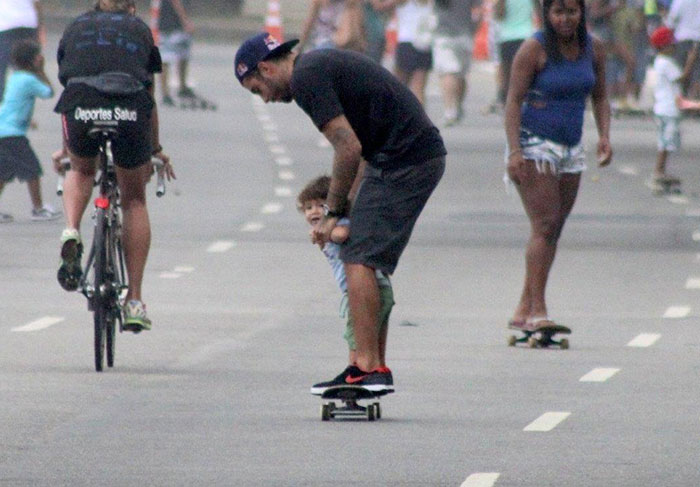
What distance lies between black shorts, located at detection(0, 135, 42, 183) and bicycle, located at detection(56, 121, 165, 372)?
6581 mm

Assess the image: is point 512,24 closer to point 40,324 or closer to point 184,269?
point 184,269

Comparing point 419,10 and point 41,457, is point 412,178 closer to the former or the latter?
point 41,457

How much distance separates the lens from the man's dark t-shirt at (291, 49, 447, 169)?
28.7 ft

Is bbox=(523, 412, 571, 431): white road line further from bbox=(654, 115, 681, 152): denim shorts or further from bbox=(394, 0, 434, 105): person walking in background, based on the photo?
bbox=(394, 0, 434, 105): person walking in background

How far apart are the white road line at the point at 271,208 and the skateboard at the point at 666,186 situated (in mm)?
3655

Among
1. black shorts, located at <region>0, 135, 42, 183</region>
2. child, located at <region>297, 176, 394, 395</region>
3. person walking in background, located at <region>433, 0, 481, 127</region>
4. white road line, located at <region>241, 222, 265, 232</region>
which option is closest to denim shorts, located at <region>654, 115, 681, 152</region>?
white road line, located at <region>241, 222, 265, 232</region>

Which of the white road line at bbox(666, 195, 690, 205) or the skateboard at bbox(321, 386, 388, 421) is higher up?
the skateboard at bbox(321, 386, 388, 421)

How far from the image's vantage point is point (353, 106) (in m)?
8.96

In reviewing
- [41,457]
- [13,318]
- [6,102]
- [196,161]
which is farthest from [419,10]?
[41,457]

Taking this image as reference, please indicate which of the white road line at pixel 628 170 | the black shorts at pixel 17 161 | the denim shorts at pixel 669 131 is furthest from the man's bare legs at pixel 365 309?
the white road line at pixel 628 170

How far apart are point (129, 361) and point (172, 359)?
0.21m

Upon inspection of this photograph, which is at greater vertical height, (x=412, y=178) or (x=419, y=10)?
(x=412, y=178)

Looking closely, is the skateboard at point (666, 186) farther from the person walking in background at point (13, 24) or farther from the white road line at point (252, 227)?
the person walking in background at point (13, 24)

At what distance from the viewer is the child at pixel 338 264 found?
9062 millimetres
